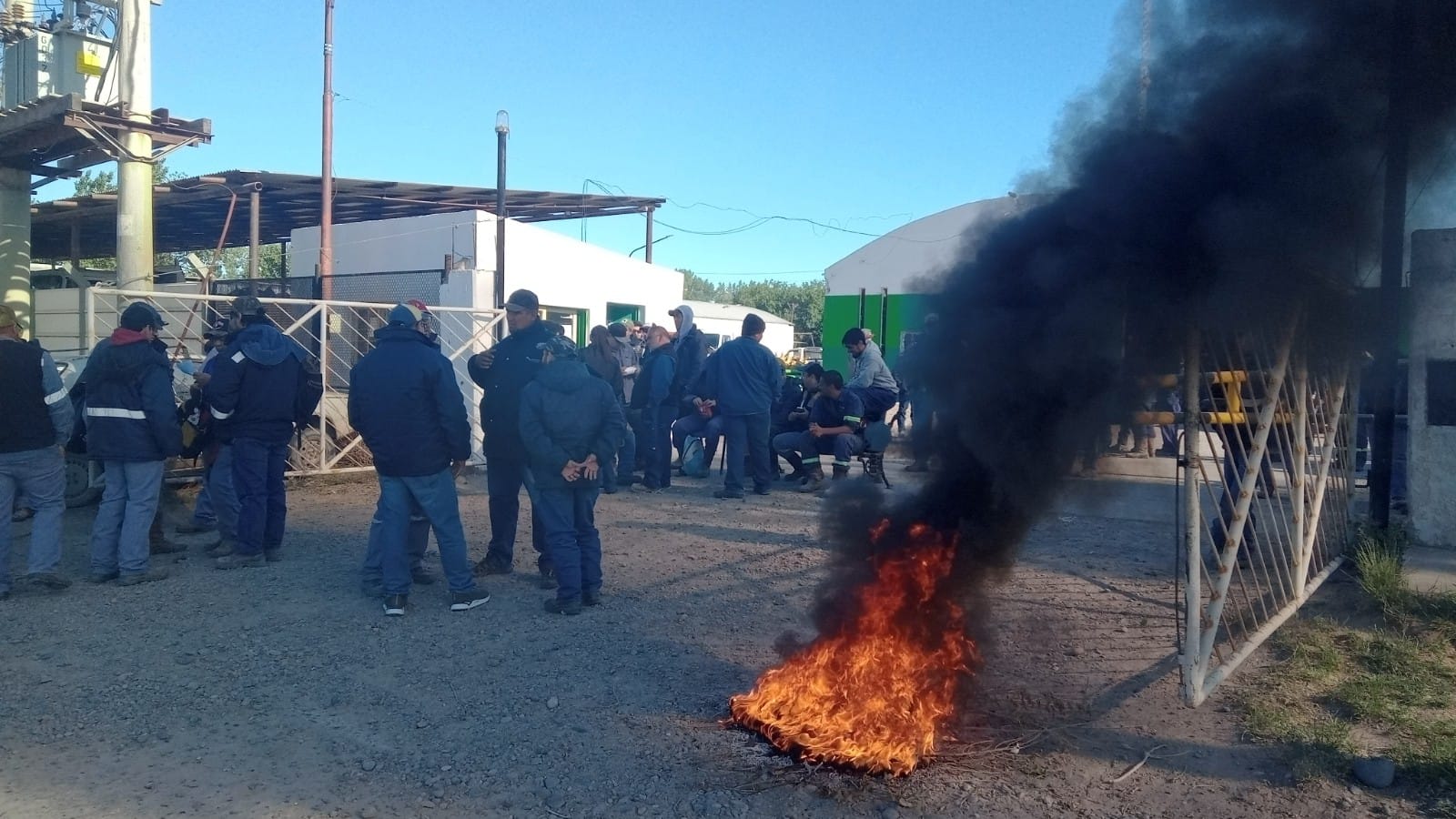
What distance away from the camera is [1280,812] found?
3.60 m

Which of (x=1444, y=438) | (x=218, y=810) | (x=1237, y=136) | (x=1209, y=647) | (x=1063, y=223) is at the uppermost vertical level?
(x=1237, y=136)

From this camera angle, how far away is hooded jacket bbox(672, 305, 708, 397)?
1076 centimetres

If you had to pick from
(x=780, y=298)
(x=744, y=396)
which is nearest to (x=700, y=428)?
(x=744, y=396)

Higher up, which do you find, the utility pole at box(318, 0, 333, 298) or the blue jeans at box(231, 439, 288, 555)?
the utility pole at box(318, 0, 333, 298)

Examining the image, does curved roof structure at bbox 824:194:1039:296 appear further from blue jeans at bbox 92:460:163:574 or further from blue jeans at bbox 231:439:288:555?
blue jeans at bbox 92:460:163:574

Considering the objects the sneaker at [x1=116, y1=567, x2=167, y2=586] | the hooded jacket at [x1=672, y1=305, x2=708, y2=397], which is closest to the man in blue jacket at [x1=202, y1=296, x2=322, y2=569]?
the sneaker at [x1=116, y1=567, x2=167, y2=586]

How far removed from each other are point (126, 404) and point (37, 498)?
85 centimetres

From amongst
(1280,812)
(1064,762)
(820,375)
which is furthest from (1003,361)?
(820,375)

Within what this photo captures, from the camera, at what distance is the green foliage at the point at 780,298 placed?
66.8 meters

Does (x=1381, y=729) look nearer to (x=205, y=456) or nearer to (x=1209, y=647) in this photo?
(x=1209, y=647)

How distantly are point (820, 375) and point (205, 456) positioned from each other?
609 centimetres

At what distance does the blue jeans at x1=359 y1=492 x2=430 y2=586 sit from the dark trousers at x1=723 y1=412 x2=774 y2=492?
152 inches

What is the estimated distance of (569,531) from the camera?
5965 mm

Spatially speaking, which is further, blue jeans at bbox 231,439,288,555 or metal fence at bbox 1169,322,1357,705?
blue jeans at bbox 231,439,288,555
